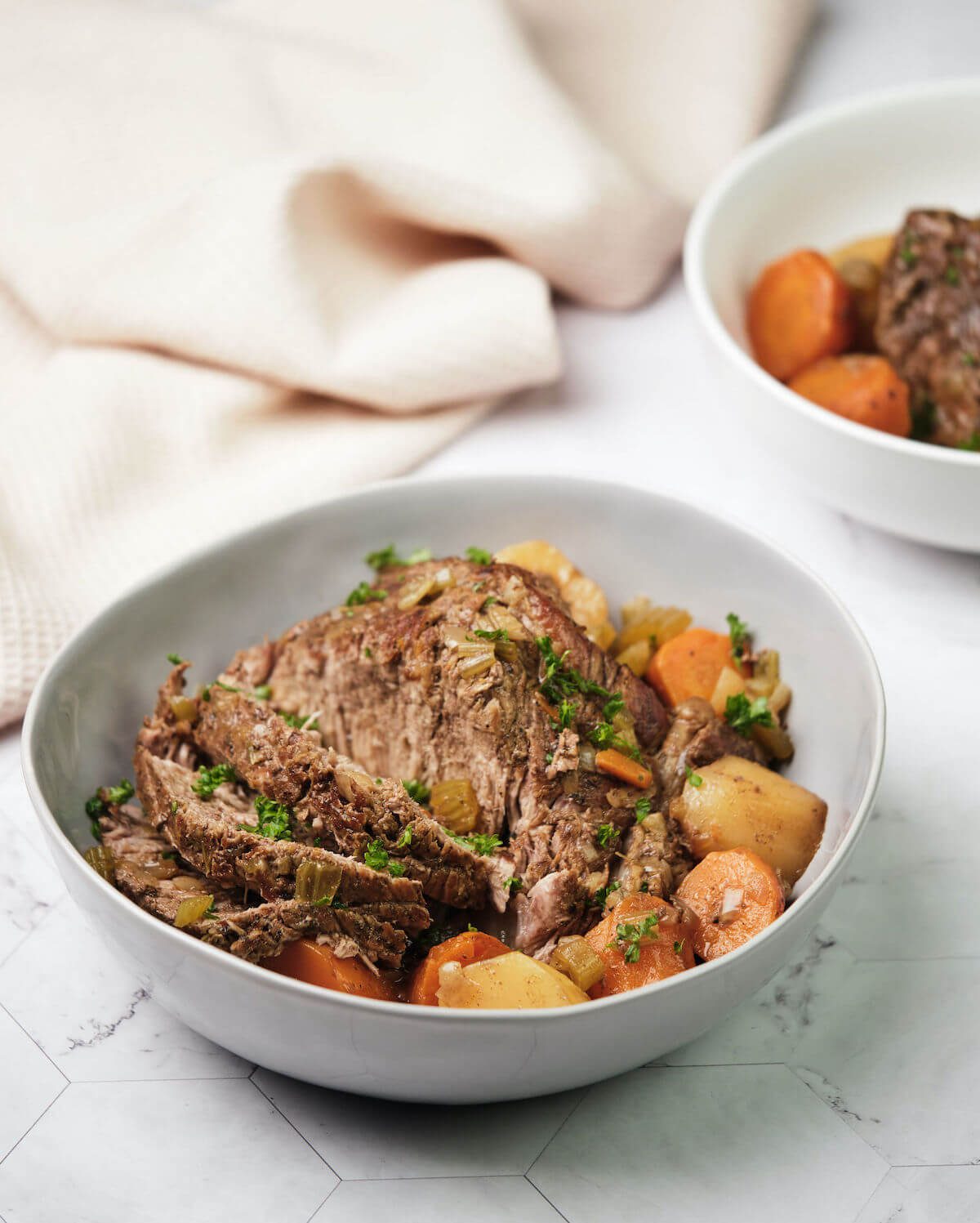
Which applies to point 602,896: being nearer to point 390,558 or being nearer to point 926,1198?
point 926,1198

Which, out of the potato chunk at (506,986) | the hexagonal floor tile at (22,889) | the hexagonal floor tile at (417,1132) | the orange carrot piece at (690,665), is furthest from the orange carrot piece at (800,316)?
the hexagonal floor tile at (22,889)

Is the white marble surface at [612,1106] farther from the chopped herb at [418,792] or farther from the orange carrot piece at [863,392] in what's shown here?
the chopped herb at [418,792]

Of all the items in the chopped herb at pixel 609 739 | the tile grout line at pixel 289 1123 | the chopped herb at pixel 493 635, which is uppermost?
the chopped herb at pixel 493 635

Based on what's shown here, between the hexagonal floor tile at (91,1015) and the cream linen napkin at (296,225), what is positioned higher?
the cream linen napkin at (296,225)

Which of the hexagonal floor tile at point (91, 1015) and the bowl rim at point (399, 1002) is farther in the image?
the hexagonal floor tile at point (91, 1015)

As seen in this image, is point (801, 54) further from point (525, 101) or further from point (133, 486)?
point (133, 486)

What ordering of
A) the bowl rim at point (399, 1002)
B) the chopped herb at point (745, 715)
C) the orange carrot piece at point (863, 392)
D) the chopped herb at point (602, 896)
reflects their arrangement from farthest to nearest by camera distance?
the orange carrot piece at point (863, 392) → the chopped herb at point (745, 715) → the chopped herb at point (602, 896) → the bowl rim at point (399, 1002)

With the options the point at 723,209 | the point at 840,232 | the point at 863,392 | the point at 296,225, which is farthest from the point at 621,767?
the point at 840,232
